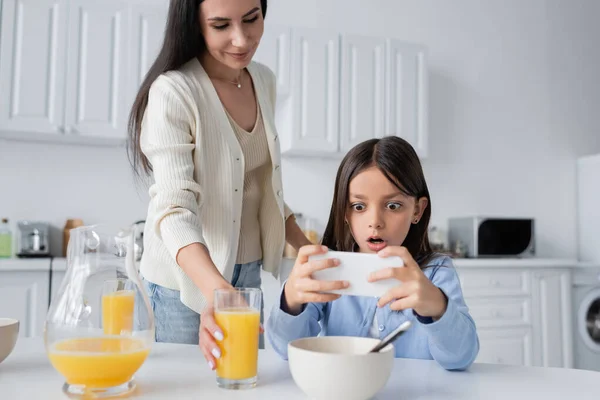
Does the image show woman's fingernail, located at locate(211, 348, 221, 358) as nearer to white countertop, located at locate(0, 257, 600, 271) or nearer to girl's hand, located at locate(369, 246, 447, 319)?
girl's hand, located at locate(369, 246, 447, 319)

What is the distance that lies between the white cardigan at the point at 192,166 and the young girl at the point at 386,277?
250mm

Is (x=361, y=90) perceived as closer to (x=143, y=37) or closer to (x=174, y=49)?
(x=143, y=37)

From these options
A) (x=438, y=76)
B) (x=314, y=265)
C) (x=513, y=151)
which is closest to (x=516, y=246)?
(x=513, y=151)

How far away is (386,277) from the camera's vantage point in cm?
72

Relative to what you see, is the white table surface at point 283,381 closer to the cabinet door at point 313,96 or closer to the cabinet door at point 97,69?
the cabinet door at point 97,69

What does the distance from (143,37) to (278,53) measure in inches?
29.1

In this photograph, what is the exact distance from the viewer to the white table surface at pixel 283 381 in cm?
72

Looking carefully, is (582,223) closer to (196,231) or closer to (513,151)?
(513,151)

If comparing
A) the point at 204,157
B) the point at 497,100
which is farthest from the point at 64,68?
the point at 497,100

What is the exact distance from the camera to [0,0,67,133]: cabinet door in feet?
8.66

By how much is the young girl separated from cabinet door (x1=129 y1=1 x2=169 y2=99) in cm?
185

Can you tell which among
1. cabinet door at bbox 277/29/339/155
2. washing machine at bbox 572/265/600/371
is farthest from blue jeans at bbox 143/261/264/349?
washing machine at bbox 572/265/600/371

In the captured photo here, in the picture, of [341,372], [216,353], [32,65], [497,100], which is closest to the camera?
[341,372]

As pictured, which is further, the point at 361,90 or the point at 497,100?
the point at 497,100
